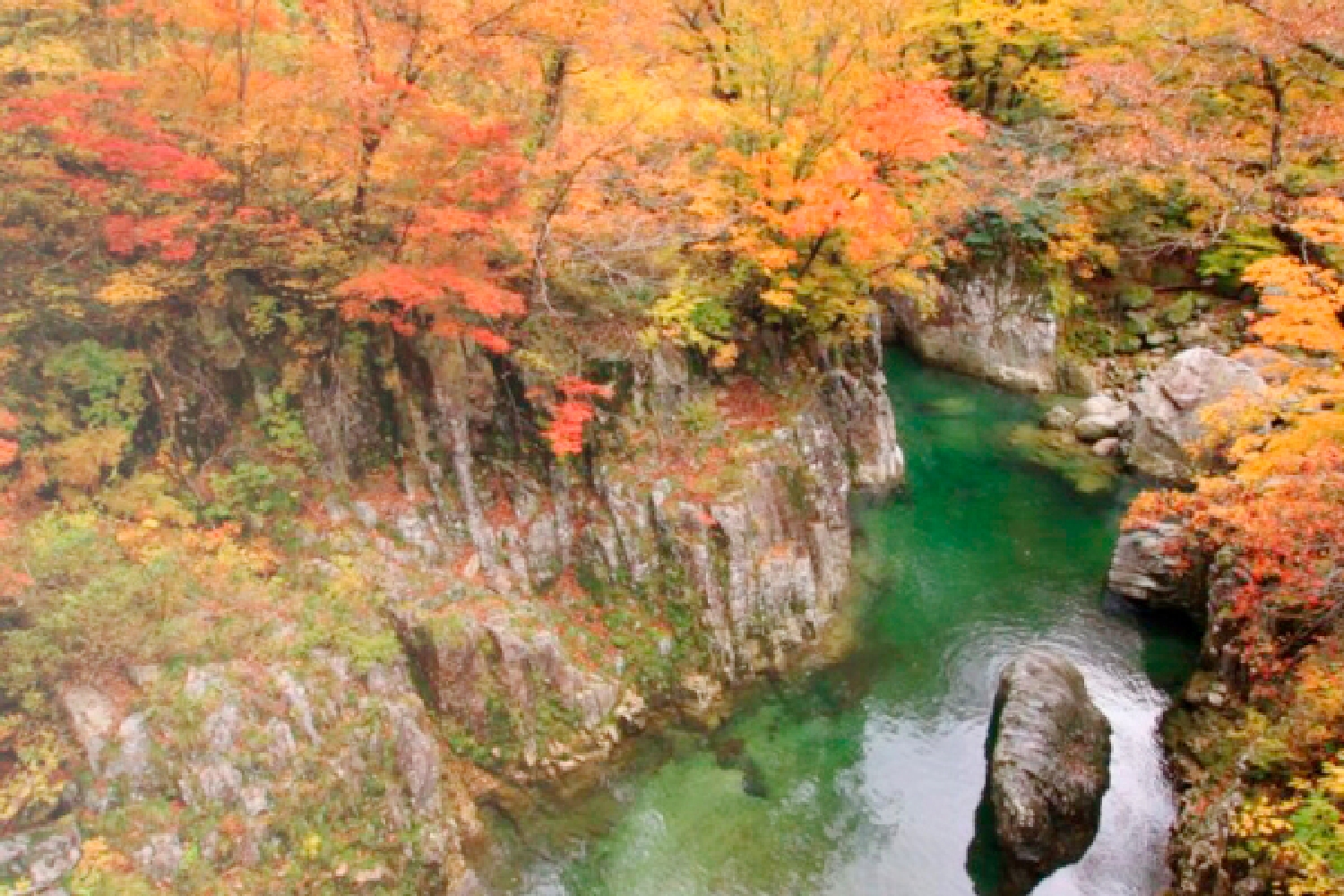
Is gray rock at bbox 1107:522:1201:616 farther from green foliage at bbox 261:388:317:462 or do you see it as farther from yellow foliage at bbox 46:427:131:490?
yellow foliage at bbox 46:427:131:490

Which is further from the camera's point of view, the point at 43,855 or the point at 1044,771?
the point at 1044,771

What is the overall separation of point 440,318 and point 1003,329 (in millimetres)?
22096

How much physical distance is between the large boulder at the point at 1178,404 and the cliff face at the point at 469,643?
1006 centimetres

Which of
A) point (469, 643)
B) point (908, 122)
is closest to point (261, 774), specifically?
point (469, 643)

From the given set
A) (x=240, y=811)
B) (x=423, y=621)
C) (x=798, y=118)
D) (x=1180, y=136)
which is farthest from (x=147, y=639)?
(x=1180, y=136)

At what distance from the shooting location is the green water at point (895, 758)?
40.7ft

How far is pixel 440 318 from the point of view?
45.6 ft

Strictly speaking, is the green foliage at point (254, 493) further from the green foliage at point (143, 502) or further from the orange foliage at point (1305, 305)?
the orange foliage at point (1305, 305)

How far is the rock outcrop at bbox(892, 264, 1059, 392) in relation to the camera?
29.4m

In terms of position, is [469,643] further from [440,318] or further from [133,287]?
[133,287]

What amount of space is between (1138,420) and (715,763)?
1704 centimetres

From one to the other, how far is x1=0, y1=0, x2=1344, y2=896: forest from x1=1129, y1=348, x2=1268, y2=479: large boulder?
3.79m

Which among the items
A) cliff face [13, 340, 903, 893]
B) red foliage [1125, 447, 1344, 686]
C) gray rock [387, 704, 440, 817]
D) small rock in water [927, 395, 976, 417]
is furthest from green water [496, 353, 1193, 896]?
small rock in water [927, 395, 976, 417]

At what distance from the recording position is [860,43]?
17.0m
